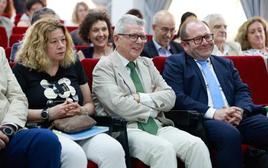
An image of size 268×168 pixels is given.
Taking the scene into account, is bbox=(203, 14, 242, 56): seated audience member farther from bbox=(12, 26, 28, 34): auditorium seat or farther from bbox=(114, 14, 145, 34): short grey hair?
bbox=(12, 26, 28, 34): auditorium seat

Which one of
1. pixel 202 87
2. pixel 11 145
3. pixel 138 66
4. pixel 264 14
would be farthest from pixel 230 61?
pixel 264 14

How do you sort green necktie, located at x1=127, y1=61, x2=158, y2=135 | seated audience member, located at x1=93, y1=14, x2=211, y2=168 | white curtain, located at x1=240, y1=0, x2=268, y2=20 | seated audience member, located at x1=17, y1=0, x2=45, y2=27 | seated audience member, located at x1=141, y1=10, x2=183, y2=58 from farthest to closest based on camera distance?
white curtain, located at x1=240, y1=0, x2=268, y2=20
seated audience member, located at x1=17, y1=0, x2=45, y2=27
seated audience member, located at x1=141, y1=10, x2=183, y2=58
green necktie, located at x1=127, y1=61, x2=158, y2=135
seated audience member, located at x1=93, y1=14, x2=211, y2=168

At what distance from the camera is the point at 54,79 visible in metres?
3.29

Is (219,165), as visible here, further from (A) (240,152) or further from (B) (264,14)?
(B) (264,14)

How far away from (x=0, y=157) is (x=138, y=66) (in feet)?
3.85

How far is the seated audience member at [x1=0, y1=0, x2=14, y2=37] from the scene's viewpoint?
5920mm

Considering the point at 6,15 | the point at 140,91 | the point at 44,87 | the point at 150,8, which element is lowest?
the point at 140,91

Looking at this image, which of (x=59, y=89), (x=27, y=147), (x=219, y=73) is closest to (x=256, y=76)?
(x=219, y=73)

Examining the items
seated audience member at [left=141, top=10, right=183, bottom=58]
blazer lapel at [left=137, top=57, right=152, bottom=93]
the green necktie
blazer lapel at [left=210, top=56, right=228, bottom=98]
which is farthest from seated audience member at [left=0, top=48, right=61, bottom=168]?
Result: seated audience member at [left=141, top=10, right=183, bottom=58]

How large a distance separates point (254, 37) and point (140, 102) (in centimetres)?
231

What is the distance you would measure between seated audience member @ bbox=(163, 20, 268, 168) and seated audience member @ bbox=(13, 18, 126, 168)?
0.66m

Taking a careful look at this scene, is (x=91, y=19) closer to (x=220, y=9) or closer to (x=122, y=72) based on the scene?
(x=122, y=72)

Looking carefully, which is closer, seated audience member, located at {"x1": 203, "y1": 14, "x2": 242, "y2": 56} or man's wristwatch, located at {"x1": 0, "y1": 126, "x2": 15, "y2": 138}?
man's wristwatch, located at {"x1": 0, "y1": 126, "x2": 15, "y2": 138}

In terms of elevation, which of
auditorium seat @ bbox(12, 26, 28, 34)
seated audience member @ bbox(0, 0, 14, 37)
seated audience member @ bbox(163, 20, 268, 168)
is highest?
seated audience member @ bbox(0, 0, 14, 37)
